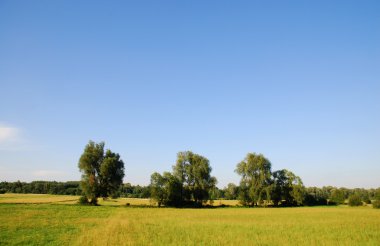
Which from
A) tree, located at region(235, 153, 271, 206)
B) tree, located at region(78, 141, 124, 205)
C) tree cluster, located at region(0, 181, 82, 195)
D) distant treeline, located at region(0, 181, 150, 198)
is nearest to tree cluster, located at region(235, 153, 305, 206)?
tree, located at region(235, 153, 271, 206)

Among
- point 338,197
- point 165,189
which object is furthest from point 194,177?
point 338,197

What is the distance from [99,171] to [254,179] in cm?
4006

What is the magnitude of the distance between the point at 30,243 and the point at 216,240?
11.1m

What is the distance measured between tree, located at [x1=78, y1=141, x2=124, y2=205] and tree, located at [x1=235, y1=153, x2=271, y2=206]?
1296 inches

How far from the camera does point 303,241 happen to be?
20.1 meters

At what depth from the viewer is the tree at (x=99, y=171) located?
69.2 m

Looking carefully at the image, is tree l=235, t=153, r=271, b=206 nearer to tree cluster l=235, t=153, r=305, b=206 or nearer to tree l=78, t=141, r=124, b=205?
tree cluster l=235, t=153, r=305, b=206

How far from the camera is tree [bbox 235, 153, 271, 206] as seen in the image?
3265 inches

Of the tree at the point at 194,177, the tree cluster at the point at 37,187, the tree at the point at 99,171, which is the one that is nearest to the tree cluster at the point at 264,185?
the tree at the point at 194,177

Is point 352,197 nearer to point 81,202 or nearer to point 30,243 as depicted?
point 81,202

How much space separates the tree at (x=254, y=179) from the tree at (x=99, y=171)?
32925 mm

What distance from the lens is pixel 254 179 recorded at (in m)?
85.3

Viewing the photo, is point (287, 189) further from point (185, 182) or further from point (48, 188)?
point (48, 188)

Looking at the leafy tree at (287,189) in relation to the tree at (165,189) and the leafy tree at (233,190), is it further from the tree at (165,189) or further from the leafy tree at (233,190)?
the tree at (165,189)
